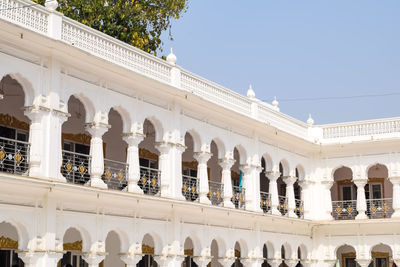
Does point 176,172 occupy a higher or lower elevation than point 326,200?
higher

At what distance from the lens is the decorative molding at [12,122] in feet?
46.0

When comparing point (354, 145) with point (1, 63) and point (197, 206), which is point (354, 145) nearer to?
point (197, 206)

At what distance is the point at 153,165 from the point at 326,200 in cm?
624

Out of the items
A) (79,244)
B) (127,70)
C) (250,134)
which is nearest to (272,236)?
(250,134)

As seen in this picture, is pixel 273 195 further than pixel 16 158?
Yes

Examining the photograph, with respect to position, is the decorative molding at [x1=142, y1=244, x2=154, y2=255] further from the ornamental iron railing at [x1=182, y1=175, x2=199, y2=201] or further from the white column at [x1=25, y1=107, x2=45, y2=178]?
the white column at [x1=25, y1=107, x2=45, y2=178]

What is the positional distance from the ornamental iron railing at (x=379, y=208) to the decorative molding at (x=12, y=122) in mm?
11285

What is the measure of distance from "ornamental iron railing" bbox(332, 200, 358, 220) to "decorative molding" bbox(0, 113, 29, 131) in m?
10.9

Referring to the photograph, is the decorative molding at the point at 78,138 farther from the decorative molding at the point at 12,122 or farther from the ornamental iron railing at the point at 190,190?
the ornamental iron railing at the point at 190,190

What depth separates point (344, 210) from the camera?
69.9ft

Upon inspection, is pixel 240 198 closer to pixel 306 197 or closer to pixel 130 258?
pixel 306 197

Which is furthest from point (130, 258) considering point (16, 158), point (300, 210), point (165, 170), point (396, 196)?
point (396, 196)

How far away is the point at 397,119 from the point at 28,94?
1282cm

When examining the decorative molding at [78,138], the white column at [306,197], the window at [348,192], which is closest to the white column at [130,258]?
the decorative molding at [78,138]
